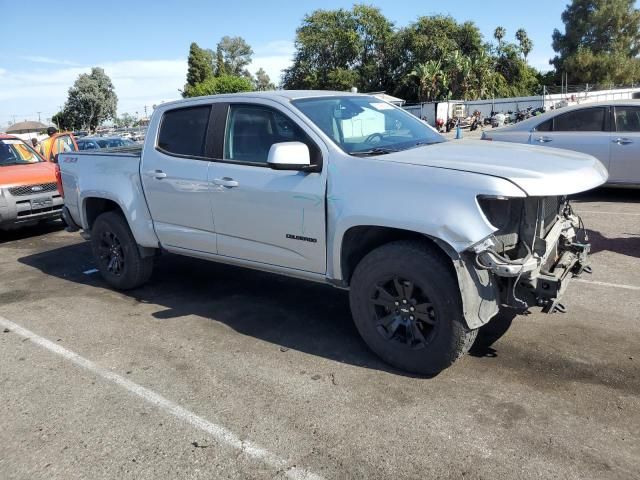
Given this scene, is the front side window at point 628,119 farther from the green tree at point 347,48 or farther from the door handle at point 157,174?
the green tree at point 347,48

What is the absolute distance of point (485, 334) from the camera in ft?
14.1

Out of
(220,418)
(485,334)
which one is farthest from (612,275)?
(220,418)

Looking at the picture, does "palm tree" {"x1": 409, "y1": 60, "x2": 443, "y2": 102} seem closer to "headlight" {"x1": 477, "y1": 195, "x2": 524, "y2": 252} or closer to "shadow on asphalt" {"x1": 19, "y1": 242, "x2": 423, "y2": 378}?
"shadow on asphalt" {"x1": 19, "y1": 242, "x2": 423, "y2": 378}

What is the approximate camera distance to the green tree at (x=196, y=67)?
79688 millimetres

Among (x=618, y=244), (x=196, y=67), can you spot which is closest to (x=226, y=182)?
(x=618, y=244)

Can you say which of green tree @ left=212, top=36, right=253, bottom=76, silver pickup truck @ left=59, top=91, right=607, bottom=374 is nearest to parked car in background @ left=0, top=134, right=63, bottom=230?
silver pickup truck @ left=59, top=91, right=607, bottom=374

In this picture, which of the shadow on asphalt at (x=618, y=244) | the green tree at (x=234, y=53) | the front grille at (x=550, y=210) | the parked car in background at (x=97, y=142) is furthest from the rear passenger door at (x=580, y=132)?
the green tree at (x=234, y=53)

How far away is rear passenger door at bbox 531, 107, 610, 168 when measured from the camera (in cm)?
859

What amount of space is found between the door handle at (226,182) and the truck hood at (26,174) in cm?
569

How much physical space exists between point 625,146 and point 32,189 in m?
9.35

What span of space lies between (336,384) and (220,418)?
797mm

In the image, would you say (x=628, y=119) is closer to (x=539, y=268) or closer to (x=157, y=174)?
(x=539, y=268)

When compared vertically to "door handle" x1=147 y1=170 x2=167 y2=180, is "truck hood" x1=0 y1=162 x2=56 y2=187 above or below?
below

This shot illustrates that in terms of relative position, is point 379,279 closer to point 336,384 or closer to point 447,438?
point 336,384
